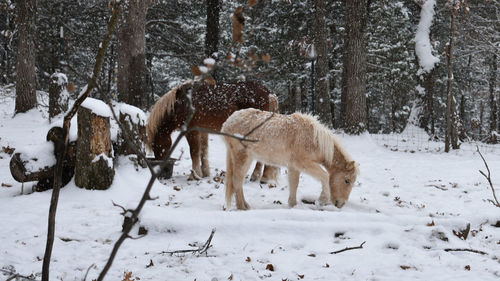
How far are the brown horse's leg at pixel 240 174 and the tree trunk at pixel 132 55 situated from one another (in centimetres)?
444

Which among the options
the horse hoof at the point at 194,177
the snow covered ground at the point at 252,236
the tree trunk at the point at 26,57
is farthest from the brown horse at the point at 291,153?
the tree trunk at the point at 26,57

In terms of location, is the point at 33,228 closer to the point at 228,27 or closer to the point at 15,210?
the point at 15,210

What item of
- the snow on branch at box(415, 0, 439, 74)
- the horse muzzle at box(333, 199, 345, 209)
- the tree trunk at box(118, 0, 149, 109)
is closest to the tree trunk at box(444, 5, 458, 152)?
the snow on branch at box(415, 0, 439, 74)

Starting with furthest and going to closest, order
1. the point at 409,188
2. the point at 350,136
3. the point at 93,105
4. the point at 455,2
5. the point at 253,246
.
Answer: the point at 350,136, the point at 455,2, the point at 409,188, the point at 93,105, the point at 253,246

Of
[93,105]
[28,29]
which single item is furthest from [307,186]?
[28,29]

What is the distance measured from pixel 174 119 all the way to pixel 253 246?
4.27 metres

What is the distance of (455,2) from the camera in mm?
10633

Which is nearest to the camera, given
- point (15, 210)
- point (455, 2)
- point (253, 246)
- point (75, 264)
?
point (75, 264)

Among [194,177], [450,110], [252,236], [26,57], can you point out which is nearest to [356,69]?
[450,110]

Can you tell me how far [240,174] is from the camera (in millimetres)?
5820

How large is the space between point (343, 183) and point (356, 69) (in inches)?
283

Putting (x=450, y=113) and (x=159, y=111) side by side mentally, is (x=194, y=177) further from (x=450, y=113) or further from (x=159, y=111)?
(x=450, y=113)

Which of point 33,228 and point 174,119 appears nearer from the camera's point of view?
point 33,228

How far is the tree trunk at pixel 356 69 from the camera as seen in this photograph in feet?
40.0
